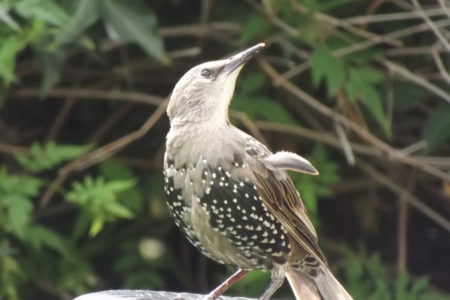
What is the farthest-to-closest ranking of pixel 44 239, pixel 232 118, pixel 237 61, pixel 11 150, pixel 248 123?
pixel 11 150
pixel 44 239
pixel 232 118
pixel 248 123
pixel 237 61

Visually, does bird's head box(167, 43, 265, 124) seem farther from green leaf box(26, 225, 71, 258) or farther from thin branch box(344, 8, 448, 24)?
green leaf box(26, 225, 71, 258)

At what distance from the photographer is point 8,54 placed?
4.45m

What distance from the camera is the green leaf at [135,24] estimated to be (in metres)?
4.60

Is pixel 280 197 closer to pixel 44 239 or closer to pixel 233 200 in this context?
pixel 233 200

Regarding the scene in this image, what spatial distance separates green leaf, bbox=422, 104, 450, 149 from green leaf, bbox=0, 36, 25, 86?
63.0 inches

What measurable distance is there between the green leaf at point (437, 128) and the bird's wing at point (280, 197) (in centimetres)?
148

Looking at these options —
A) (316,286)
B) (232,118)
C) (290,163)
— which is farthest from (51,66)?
(290,163)

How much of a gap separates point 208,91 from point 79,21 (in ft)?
4.79

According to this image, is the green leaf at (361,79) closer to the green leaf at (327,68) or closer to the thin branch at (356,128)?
the green leaf at (327,68)

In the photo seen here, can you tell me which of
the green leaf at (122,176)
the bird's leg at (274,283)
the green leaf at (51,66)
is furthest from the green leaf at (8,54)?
the bird's leg at (274,283)

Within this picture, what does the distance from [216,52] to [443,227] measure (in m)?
1.31

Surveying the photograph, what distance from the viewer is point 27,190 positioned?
183 inches

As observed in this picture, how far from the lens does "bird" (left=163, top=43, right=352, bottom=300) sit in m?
3.15

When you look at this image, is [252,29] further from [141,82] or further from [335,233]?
[335,233]
